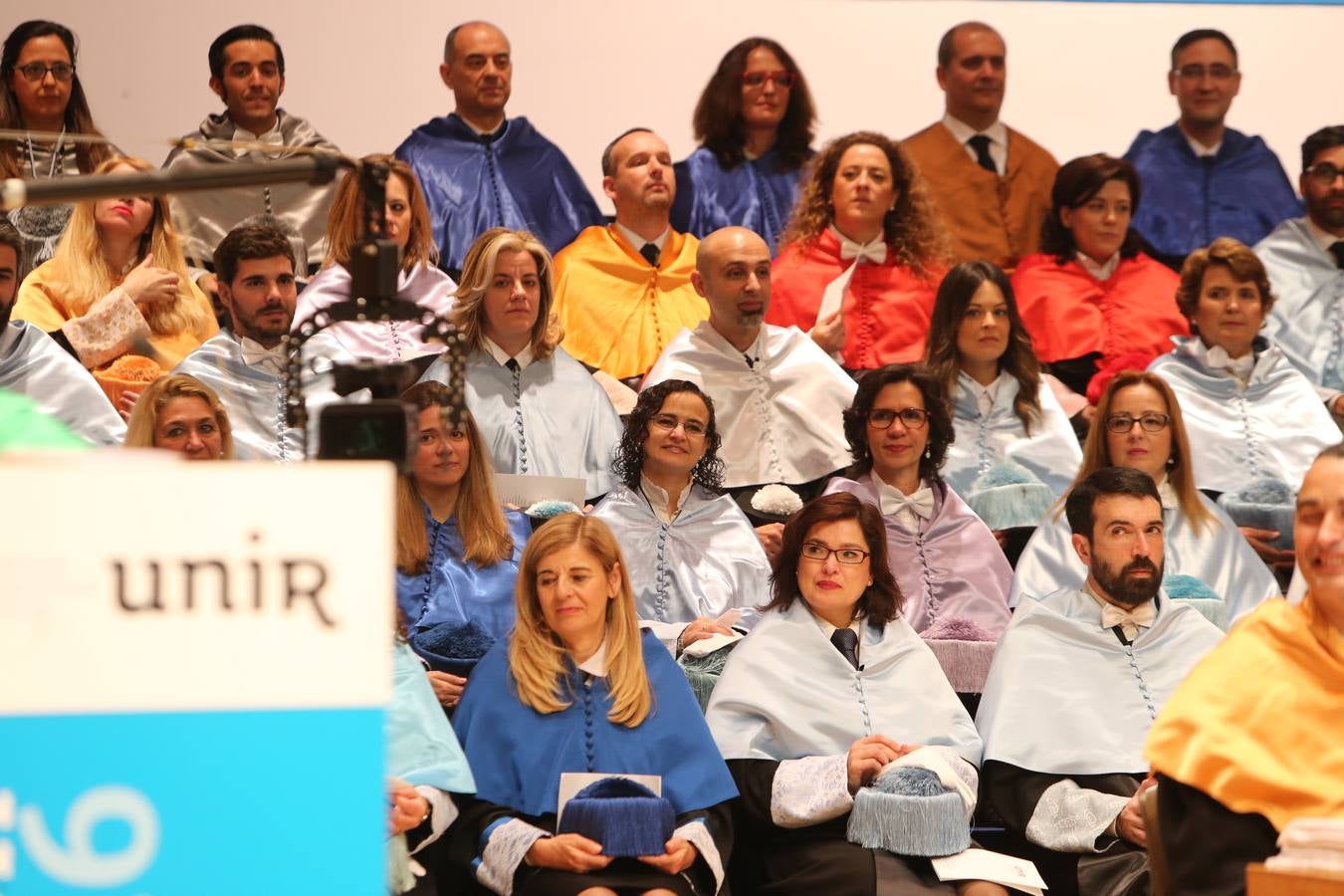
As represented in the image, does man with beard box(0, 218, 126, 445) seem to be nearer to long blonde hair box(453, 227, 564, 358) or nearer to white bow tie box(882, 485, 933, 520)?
long blonde hair box(453, 227, 564, 358)

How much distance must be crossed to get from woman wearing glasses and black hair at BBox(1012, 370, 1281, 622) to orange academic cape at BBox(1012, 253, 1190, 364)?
4.12 ft

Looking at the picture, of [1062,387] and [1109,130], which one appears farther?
[1109,130]

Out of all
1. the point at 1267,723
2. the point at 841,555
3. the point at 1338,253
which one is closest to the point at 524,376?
the point at 841,555

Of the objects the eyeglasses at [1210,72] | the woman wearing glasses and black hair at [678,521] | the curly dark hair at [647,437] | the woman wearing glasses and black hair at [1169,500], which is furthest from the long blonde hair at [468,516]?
the eyeglasses at [1210,72]

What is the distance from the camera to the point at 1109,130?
24.4 feet

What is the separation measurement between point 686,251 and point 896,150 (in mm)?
837

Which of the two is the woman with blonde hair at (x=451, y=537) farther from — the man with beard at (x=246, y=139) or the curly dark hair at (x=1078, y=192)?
the curly dark hair at (x=1078, y=192)

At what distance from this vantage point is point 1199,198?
23.6 ft

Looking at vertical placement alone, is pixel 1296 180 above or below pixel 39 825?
above

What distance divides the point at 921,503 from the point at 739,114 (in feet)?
7.52

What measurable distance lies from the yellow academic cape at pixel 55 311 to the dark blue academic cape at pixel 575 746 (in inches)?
76.7

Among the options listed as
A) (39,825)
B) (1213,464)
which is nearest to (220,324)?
(1213,464)

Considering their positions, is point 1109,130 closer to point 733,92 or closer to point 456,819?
point 733,92

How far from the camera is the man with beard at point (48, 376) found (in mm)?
5066
